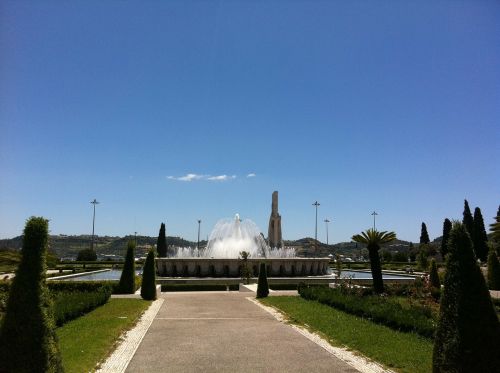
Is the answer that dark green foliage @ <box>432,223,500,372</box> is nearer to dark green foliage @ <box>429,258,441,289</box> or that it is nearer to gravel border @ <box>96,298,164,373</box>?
gravel border @ <box>96,298,164,373</box>

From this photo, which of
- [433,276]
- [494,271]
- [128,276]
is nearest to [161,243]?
[128,276]

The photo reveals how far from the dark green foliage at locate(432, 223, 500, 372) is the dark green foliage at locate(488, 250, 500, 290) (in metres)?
23.6

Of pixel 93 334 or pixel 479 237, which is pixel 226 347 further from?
pixel 479 237

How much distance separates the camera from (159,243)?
66.9m

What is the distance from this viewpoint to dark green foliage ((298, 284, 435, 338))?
12.3 m

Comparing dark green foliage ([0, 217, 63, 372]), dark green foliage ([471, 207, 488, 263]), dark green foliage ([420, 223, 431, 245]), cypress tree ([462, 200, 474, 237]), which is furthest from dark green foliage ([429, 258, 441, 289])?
dark green foliage ([420, 223, 431, 245])

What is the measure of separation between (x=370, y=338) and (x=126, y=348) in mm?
6310

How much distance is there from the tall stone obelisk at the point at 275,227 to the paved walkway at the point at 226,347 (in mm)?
34120

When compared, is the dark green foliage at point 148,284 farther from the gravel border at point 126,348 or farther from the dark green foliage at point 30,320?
the dark green foliage at point 30,320

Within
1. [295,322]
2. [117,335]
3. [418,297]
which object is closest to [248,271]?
[418,297]

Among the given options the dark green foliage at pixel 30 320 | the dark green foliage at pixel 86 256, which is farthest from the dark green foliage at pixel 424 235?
the dark green foliage at pixel 30 320

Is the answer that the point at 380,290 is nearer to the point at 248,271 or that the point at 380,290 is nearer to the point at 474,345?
the point at 248,271

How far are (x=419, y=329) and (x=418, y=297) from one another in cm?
773

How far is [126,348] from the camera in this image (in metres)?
11.0
